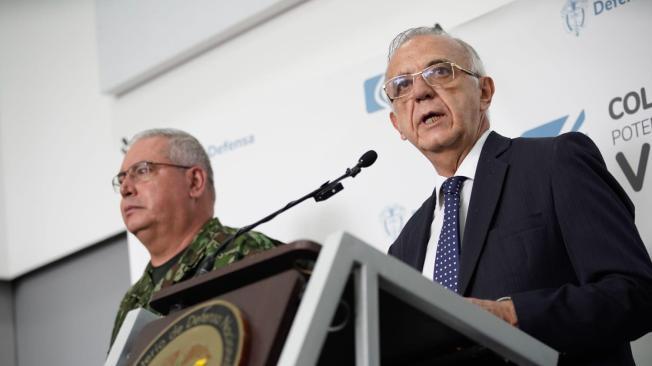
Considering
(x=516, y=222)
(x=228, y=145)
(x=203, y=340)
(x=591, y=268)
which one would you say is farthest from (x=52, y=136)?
(x=203, y=340)

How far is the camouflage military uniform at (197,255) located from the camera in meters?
3.04

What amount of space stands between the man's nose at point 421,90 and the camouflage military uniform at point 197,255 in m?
0.81

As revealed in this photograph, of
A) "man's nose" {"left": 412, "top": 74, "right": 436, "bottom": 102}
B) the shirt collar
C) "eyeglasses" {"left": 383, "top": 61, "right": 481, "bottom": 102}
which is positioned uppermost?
"eyeglasses" {"left": 383, "top": 61, "right": 481, "bottom": 102}

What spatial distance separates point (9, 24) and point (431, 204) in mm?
3647

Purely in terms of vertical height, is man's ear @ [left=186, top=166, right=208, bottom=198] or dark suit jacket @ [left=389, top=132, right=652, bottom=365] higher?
man's ear @ [left=186, top=166, right=208, bottom=198]

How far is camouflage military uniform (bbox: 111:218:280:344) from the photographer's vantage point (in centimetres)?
304

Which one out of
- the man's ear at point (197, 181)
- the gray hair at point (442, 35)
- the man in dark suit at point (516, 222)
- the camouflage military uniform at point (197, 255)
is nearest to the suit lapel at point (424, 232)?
the man in dark suit at point (516, 222)

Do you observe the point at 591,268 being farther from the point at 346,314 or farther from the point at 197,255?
the point at 197,255

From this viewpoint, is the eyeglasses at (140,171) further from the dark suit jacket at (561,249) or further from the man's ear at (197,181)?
the dark suit jacket at (561,249)

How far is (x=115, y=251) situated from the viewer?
470 cm

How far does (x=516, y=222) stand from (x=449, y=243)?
0.18m

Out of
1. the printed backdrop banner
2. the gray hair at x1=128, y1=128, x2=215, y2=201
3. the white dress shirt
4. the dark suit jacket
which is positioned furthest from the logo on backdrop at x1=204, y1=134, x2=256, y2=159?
the dark suit jacket

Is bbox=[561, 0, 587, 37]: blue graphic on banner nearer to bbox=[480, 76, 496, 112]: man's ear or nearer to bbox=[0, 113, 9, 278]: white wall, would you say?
bbox=[480, 76, 496, 112]: man's ear

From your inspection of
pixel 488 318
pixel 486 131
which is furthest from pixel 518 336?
pixel 486 131
